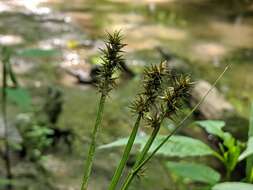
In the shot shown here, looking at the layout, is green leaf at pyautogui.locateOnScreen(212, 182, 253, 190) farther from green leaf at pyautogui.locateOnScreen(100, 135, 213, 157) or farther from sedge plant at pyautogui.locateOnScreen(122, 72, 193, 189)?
sedge plant at pyautogui.locateOnScreen(122, 72, 193, 189)

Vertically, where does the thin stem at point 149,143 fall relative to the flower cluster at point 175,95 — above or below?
below

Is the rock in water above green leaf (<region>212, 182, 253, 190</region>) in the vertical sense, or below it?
below

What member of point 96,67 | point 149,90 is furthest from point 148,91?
point 96,67

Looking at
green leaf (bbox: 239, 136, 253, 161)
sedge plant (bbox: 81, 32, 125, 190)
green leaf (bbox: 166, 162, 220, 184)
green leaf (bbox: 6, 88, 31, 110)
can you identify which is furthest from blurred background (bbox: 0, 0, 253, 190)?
sedge plant (bbox: 81, 32, 125, 190)

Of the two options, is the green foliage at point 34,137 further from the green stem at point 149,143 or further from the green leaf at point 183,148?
the green stem at point 149,143

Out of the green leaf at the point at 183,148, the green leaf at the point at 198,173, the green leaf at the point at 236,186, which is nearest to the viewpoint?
the green leaf at the point at 236,186

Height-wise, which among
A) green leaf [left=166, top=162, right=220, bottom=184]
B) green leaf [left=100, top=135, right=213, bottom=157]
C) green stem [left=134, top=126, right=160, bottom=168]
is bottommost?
green leaf [left=166, top=162, right=220, bottom=184]

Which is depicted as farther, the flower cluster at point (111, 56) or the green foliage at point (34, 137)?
the green foliage at point (34, 137)

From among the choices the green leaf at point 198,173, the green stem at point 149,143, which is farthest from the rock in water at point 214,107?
the green stem at point 149,143
